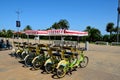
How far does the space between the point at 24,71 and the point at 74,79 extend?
262 cm

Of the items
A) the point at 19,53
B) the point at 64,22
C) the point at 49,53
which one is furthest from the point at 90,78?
the point at 64,22

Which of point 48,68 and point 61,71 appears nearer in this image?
point 61,71

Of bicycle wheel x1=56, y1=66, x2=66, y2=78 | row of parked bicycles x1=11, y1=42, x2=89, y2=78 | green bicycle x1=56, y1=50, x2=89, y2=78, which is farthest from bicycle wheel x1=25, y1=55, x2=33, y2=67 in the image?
bicycle wheel x1=56, y1=66, x2=66, y2=78

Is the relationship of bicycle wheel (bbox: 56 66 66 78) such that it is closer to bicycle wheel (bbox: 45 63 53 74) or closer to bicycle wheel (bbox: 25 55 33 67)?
bicycle wheel (bbox: 45 63 53 74)

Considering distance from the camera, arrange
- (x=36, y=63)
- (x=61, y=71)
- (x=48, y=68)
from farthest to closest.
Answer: (x=36, y=63)
(x=48, y=68)
(x=61, y=71)

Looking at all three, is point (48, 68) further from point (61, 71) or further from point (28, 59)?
point (28, 59)

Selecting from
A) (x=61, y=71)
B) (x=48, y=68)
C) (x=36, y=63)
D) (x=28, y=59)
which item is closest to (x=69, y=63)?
(x=61, y=71)

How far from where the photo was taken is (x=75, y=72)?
31.3ft

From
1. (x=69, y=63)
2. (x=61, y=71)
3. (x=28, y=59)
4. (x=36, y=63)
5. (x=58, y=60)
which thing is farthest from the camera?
(x=28, y=59)

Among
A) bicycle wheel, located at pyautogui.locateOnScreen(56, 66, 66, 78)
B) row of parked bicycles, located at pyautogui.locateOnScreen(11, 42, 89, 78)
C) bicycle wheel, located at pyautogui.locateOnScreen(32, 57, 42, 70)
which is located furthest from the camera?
bicycle wheel, located at pyautogui.locateOnScreen(32, 57, 42, 70)

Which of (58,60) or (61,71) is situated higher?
(58,60)

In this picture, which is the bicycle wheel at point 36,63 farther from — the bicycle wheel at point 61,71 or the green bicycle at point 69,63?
the bicycle wheel at point 61,71

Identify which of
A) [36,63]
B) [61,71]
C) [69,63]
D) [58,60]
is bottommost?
[61,71]

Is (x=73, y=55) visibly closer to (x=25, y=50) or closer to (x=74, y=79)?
(x=74, y=79)
